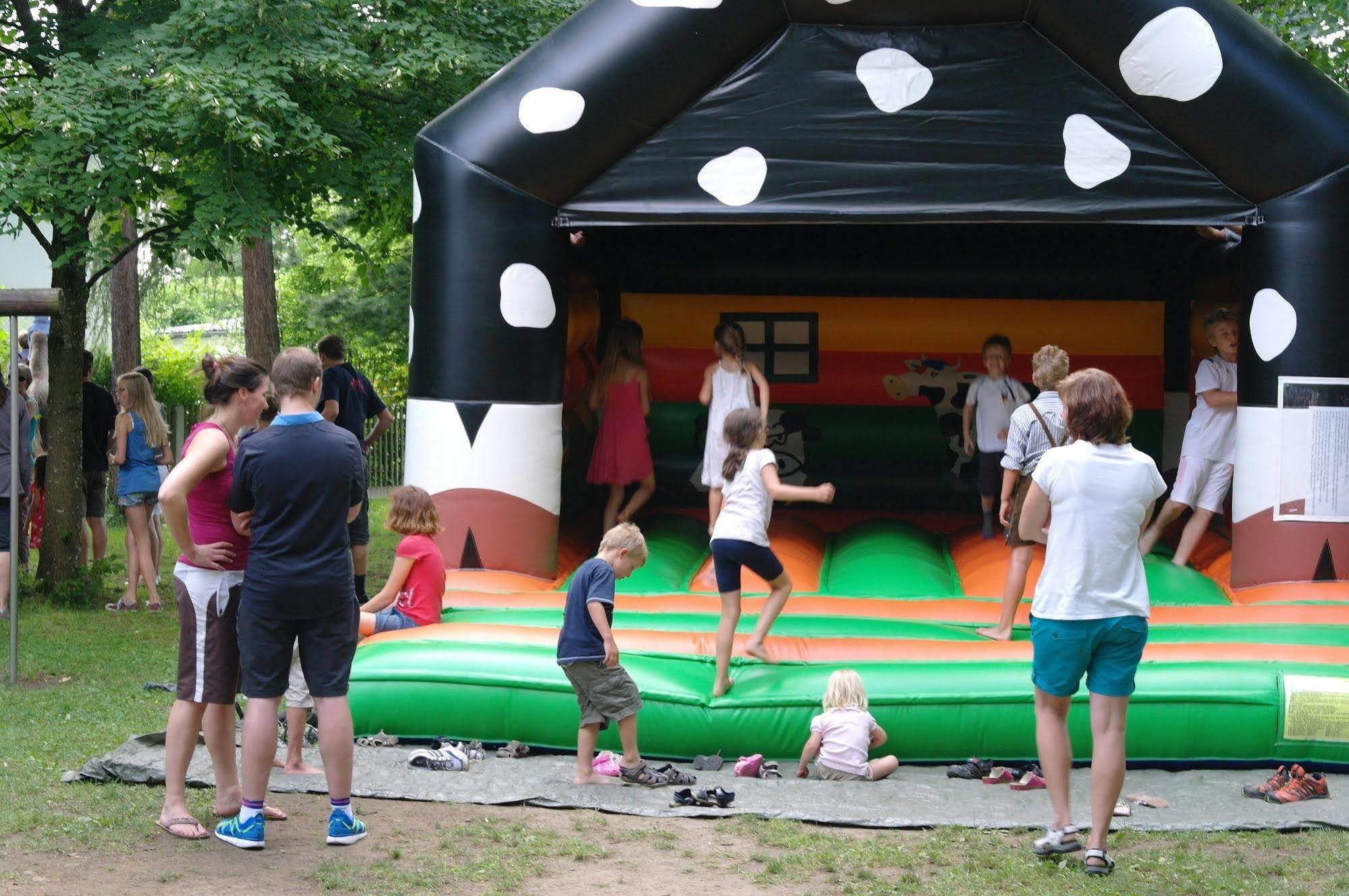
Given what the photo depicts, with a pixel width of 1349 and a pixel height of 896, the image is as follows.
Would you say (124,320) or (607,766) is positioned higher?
(124,320)

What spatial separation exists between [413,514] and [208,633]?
1.66 meters

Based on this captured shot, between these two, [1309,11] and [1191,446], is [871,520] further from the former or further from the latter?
[1309,11]

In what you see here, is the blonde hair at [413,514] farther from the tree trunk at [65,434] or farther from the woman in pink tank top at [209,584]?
the tree trunk at [65,434]

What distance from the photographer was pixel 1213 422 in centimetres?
709

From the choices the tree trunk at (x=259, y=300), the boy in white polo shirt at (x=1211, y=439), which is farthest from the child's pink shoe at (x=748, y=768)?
the tree trunk at (x=259, y=300)

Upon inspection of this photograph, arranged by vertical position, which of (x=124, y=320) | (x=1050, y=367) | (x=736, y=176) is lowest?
(x=1050, y=367)

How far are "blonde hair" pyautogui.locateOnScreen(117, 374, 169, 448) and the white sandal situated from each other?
6.06 m

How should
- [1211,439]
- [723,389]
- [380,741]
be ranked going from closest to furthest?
1. [380,741]
2. [1211,439]
3. [723,389]

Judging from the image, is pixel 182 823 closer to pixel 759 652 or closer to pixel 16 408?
pixel 759 652

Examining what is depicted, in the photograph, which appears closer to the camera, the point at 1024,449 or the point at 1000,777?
the point at 1000,777

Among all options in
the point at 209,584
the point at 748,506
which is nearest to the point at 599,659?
the point at 748,506

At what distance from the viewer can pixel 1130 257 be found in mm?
8883

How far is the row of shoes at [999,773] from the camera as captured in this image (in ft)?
15.9

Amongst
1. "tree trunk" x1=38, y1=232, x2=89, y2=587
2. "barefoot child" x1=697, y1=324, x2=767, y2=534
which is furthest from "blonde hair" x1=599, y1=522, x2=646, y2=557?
"tree trunk" x1=38, y1=232, x2=89, y2=587
